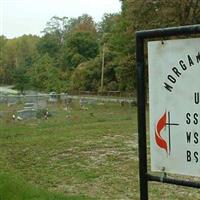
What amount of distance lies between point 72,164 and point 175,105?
8293 mm

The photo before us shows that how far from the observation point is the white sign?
222cm

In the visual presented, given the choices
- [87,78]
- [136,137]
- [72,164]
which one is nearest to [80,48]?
[87,78]

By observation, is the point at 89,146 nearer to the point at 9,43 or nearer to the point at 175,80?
the point at 175,80

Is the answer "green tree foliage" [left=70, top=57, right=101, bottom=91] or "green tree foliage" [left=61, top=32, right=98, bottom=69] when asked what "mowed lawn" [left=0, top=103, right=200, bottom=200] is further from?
"green tree foliage" [left=61, top=32, right=98, bottom=69]

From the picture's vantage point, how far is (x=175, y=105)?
228cm

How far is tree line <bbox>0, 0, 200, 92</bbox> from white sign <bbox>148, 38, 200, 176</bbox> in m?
31.0

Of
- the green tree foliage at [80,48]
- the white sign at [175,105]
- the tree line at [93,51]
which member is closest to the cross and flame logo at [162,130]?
the white sign at [175,105]

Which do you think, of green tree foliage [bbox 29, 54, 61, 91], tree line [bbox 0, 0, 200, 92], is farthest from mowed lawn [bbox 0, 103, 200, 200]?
green tree foliage [bbox 29, 54, 61, 91]

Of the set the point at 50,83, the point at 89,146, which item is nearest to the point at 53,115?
the point at 89,146

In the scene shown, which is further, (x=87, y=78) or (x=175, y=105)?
(x=87, y=78)

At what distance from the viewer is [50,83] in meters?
53.0

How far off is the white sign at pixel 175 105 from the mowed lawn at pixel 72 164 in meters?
4.11

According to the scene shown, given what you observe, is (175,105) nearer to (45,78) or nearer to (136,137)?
(136,137)

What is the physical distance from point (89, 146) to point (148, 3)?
879 inches
